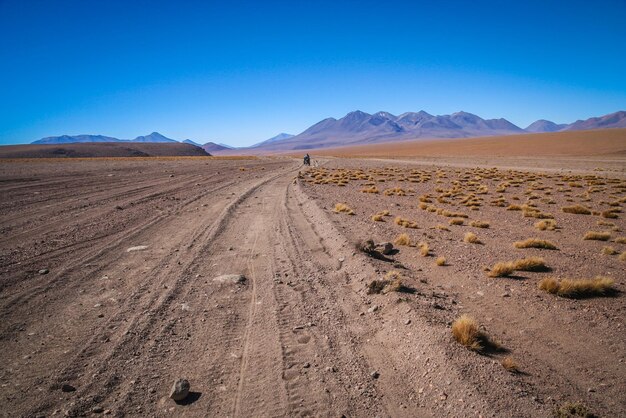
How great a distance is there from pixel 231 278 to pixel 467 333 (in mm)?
4160

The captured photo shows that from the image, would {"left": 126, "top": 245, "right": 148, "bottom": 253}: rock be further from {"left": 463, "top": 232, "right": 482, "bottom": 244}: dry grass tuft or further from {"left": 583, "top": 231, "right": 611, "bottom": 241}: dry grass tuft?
{"left": 583, "top": 231, "right": 611, "bottom": 241}: dry grass tuft

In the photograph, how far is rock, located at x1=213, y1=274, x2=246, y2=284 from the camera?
20.3 feet

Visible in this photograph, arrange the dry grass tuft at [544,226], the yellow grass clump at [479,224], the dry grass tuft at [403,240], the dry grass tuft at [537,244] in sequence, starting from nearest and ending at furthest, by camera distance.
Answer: the dry grass tuft at [537,244]
the dry grass tuft at [403,240]
the dry grass tuft at [544,226]
the yellow grass clump at [479,224]

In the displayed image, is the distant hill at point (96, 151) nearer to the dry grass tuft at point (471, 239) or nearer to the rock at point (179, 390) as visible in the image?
the dry grass tuft at point (471, 239)

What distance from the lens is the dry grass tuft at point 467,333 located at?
12.8ft

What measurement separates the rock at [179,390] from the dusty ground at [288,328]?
81 millimetres

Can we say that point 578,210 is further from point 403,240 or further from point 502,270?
point 502,270

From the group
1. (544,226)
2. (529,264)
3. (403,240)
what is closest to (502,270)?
(529,264)

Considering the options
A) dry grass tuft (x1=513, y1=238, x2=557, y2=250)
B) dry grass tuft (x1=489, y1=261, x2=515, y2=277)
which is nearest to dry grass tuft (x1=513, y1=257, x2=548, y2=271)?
dry grass tuft (x1=489, y1=261, x2=515, y2=277)

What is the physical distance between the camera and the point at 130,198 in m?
15.5

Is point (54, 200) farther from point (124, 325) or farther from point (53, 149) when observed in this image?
point (53, 149)

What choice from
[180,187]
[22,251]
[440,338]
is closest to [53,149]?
[180,187]

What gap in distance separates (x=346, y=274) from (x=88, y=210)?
11.1 metres

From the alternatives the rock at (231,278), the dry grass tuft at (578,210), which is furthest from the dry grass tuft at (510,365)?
the dry grass tuft at (578,210)
